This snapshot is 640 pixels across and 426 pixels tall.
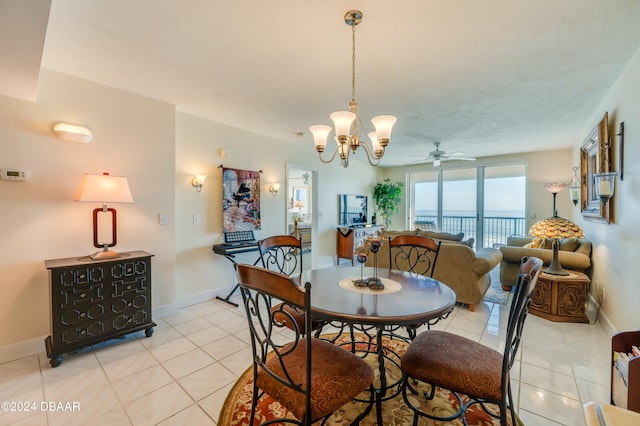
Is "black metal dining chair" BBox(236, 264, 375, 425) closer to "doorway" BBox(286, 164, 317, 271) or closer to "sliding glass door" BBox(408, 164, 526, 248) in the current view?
"doorway" BBox(286, 164, 317, 271)

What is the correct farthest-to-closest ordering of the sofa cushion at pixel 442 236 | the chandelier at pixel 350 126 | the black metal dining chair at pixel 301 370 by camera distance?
the sofa cushion at pixel 442 236, the chandelier at pixel 350 126, the black metal dining chair at pixel 301 370

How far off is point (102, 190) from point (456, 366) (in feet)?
9.94

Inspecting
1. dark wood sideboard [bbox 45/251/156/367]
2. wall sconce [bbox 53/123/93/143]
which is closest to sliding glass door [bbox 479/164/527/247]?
dark wood sideboard [bbox 45/251/156/367]

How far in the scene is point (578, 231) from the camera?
3.10 meters

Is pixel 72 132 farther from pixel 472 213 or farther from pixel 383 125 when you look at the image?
pixel 472 213

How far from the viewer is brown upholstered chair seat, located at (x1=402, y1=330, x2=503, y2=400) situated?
1307mm

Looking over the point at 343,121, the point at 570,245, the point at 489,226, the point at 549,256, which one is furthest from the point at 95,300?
the point at 489,226

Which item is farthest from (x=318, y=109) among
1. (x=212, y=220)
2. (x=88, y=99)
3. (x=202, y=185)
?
(x=88, y=99)

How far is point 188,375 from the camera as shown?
2.11 meters

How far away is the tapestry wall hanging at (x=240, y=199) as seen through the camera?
388cm

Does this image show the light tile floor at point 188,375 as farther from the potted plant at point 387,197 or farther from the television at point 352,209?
the potted plant at point 387,197

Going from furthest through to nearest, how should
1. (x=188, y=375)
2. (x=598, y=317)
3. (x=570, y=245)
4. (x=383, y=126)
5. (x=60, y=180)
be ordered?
(x=570, y=245)
(x=598, y=317)
(x=60, y=180)
(x=188, y=375)
(x=383, y=126)

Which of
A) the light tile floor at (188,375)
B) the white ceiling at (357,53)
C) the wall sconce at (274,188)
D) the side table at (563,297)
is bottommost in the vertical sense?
the light tile floor at (188,375)

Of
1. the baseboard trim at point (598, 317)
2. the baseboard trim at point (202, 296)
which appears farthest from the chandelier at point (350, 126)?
the baseboard trim at point (598, 317)
